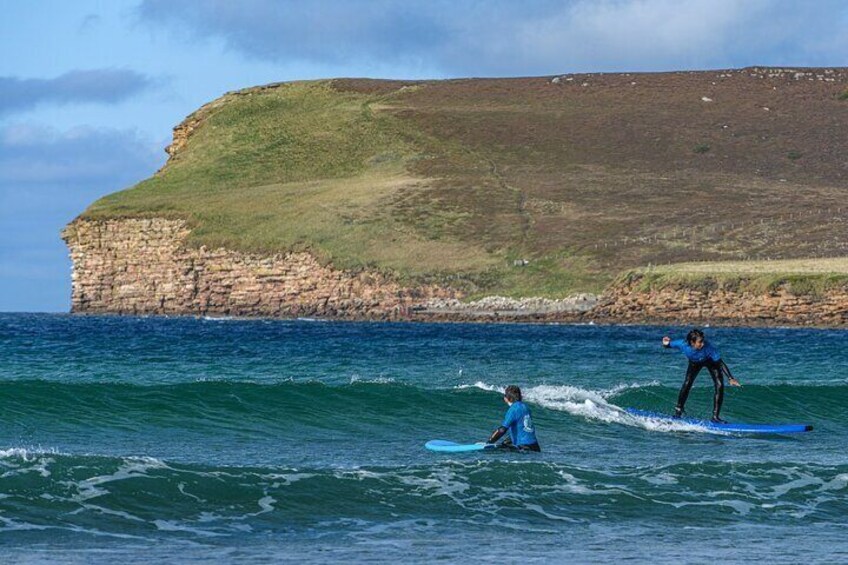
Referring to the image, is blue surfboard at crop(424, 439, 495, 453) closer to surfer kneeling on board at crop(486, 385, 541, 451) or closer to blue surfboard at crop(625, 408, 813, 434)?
surfer kneeling on board at crop(486, 385, 541, 451)

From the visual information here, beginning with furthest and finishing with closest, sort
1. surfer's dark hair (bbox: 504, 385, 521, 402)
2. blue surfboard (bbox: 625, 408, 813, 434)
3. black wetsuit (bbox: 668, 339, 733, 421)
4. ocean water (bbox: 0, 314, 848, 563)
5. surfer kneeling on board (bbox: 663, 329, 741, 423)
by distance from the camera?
blue surfboard (bbox: 625, 408, 813, 434) < black wetsuit (bbox: 668, 339, 733, 421) < surfer kneeling on board (bbox: 663, 329, 741, 423) < surfer's dark hair (bbox: 504, 385, 521, 402) < ocean water (bbox: 0, 314, 848, 563)

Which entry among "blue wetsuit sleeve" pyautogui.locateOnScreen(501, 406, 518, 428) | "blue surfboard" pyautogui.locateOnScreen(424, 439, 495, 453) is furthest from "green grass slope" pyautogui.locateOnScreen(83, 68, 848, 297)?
"blue wetsuit sleeve" pyautogui.locateOnScreen(501, 406, 518, 428)

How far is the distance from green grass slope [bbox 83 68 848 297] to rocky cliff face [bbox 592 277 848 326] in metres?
8.44

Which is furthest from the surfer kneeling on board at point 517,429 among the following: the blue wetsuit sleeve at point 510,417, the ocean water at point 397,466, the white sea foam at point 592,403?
the white sea foam at point 592,403

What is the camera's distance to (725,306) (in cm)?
7662

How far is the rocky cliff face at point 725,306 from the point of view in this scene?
73.6 meters

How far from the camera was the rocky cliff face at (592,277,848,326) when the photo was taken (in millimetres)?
73625

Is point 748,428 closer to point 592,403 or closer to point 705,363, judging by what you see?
point 705,363

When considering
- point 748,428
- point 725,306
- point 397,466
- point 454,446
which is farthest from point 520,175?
point 397,466

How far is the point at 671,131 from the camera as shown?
129 meters

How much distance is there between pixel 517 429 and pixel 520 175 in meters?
95.5

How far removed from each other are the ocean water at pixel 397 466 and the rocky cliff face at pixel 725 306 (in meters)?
32.6

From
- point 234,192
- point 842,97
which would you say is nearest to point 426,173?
point 234,192

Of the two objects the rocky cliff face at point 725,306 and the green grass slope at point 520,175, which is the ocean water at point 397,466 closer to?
the rocky cliff face at point 725,306
